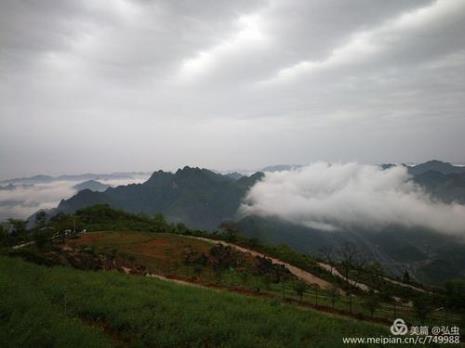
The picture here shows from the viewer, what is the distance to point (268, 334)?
15.5m

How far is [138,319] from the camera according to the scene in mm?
15078

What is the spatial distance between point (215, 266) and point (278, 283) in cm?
1002

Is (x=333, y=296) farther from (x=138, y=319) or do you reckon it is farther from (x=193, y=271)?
(x=193, y=271)

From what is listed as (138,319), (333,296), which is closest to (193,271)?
(333,296)

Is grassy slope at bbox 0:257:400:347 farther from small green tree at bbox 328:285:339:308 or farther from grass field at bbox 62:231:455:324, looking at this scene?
grass field at bbox 62:231:455:324

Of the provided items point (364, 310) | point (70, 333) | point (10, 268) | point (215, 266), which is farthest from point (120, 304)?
point (215, 266)

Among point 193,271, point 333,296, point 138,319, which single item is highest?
point 138,319

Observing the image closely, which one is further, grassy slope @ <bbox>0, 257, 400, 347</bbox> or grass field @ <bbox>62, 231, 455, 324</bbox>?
grass field @ <bbox>62, 231, 455, 324</bbox>

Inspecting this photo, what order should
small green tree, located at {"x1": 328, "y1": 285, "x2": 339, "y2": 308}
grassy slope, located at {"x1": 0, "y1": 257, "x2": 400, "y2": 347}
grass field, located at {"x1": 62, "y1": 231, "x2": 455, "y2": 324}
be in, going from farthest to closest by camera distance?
grass field, located at {"x1": 62, "y1": 231, "x2": 455, "y2": 324}, small green tree, located at {"x1": 328, "y1": 285, "x2": 339, "y2": 308}, grassy slope, located at {"x1": 0, "y1": 257, "x2": 400, "y2": 347}

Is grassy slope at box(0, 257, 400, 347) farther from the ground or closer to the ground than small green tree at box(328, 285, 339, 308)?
farther from the ground

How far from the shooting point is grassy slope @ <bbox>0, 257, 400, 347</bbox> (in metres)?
12.0

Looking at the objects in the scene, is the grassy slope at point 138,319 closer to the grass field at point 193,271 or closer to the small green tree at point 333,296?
the small green tree at point 333,296

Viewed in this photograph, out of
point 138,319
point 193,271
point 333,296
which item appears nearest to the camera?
point 138,319

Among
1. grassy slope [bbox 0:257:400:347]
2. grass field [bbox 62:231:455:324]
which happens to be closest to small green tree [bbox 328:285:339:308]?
grass field [bbox 62:231:455:324]
